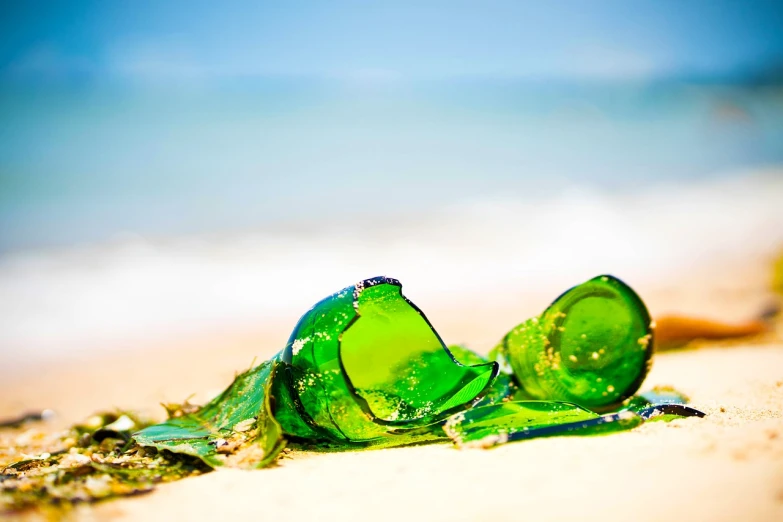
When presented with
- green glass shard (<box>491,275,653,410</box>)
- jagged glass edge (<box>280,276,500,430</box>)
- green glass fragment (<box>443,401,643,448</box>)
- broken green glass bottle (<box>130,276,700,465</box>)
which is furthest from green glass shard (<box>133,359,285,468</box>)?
green glass shard (<box>491,275,653,410</box>)

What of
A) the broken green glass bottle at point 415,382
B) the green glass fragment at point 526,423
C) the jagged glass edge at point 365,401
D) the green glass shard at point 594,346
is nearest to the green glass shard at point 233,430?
the broken green glass bottle at point 415,382

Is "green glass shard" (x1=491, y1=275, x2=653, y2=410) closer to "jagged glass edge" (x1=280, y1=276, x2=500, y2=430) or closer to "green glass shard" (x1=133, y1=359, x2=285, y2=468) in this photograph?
"jagged glass edge" (x1=280, y1=276, x2=500, y2=430)

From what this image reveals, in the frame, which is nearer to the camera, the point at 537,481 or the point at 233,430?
the point at 537,481

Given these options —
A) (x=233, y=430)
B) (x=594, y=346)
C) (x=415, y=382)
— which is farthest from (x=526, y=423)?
(x=233, y=430)

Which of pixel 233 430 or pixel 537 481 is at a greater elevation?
pixel 233 430

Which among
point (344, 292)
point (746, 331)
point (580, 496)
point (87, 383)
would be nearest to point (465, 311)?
point (746, 331)

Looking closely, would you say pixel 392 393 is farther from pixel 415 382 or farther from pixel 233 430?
pixel 233 430
